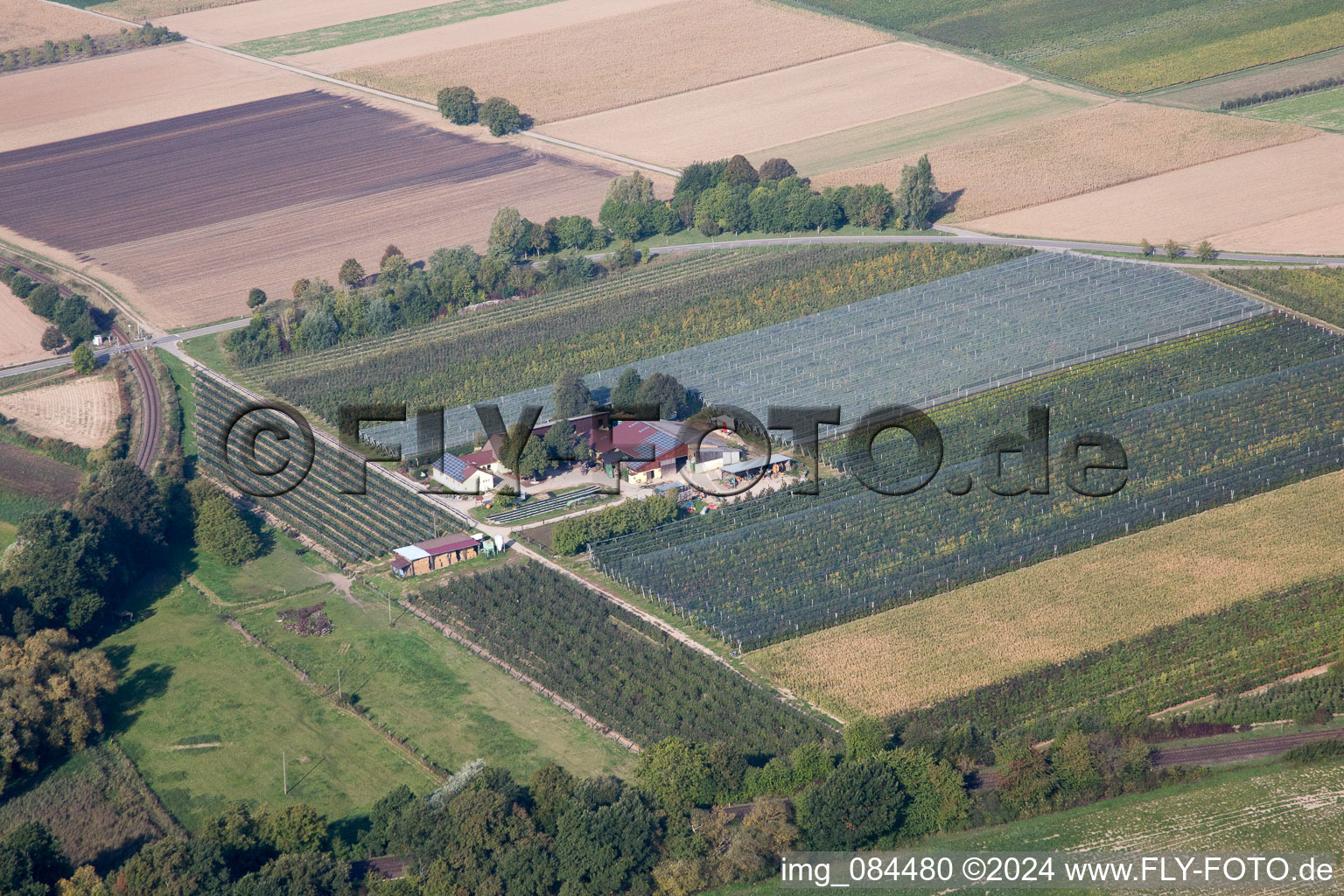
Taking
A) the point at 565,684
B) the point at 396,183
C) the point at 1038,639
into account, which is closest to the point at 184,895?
the point at 565,684

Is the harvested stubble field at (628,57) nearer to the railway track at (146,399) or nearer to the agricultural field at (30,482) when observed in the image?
the railway track at (146,399)

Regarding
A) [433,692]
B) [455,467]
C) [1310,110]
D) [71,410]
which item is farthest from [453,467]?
[1310,110]

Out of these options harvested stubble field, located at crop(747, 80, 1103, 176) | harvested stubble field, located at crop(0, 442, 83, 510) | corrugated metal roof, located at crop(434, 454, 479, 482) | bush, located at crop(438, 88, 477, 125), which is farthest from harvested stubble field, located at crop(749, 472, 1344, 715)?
bush, located at crop(438, 88, 477, 125)

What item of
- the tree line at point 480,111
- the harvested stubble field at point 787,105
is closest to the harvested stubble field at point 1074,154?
the harvested stubble field at point 787,105

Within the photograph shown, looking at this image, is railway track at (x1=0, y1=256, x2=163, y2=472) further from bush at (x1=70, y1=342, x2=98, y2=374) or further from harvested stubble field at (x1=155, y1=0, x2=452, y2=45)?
harvested stubble field at (x1=155, y1=0, x2=452, y2=45)

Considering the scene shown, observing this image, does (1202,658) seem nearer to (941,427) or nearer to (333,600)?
(941,427)

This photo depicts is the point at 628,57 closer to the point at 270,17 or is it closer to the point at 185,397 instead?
the point at 270,17
